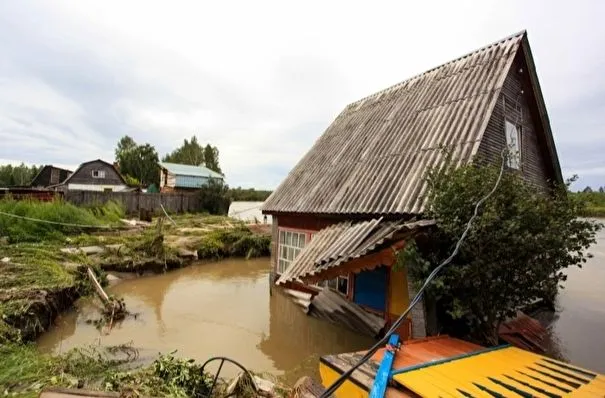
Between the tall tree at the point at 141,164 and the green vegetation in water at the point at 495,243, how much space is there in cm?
5246

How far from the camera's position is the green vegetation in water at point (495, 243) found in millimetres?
4719

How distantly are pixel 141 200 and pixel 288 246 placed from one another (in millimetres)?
20264

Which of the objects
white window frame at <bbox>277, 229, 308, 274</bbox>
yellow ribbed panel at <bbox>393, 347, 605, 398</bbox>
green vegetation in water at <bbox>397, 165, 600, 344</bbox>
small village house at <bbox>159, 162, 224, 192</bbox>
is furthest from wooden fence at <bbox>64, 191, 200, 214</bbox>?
yellow ribbed panel at <bbox>393, 347, 605, 398</bbox>

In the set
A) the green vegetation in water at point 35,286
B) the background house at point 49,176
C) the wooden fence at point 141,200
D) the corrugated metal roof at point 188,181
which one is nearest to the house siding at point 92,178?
the corrugated metal roof at point 188,181

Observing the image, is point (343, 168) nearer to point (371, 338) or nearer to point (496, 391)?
point (371, 338)

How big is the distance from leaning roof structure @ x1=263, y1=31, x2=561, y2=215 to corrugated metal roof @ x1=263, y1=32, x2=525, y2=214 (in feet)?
0.06

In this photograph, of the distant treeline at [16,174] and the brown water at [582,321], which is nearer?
the brown water at [582,321]

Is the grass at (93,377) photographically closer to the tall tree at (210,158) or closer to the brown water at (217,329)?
the brown water at (217,329)

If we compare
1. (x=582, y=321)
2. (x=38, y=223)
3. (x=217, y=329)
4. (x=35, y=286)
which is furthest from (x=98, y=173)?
(x=582, y=321)

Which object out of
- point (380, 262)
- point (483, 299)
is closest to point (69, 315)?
point (380, 262)

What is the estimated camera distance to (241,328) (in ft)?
26.8

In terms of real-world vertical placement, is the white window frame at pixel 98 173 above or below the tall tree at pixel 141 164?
below

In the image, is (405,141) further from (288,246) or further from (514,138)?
(288,246)

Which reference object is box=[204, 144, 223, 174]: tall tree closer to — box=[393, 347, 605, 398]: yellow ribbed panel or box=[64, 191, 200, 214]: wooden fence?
box=[64, 191, 200, 214]: wooden fence
